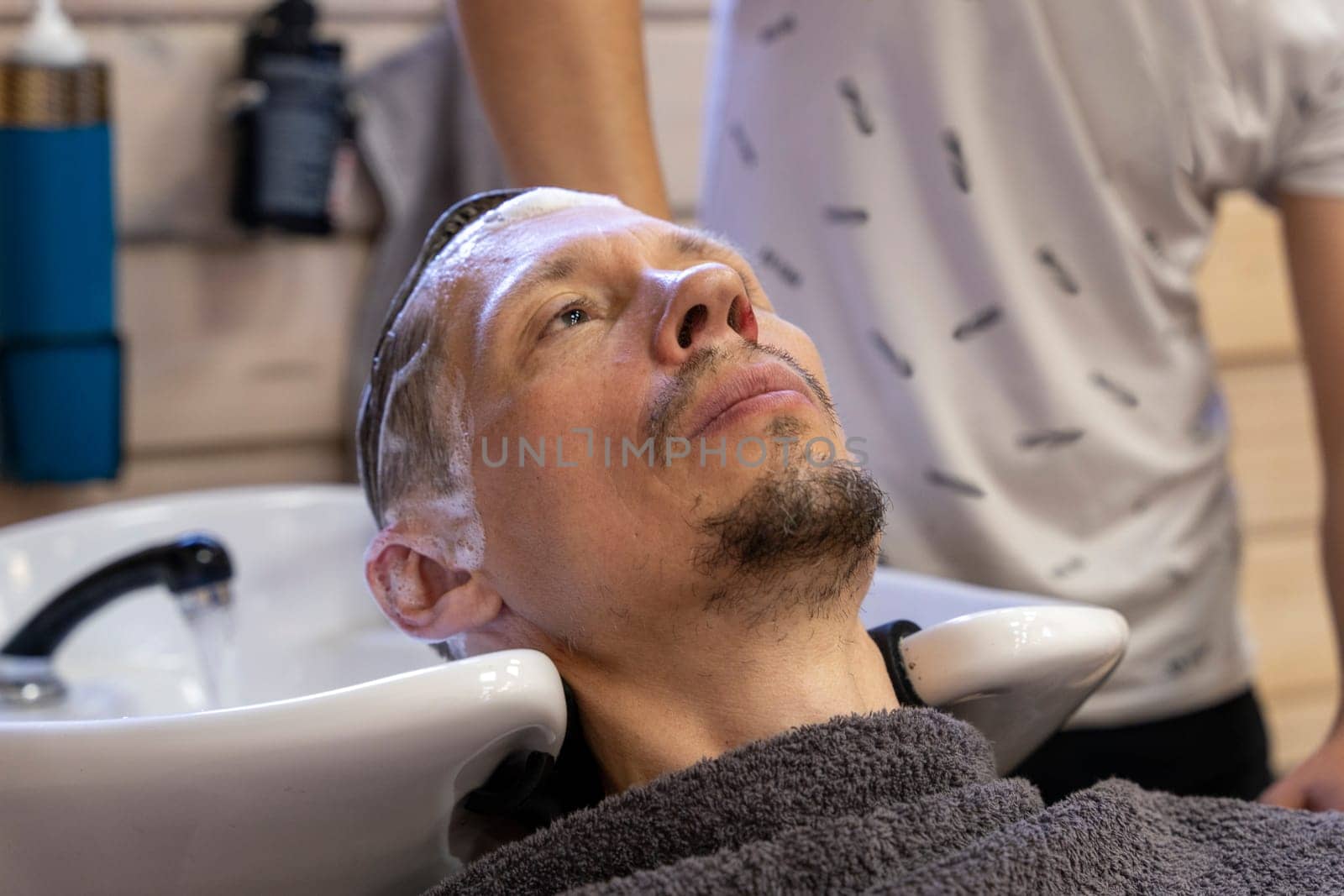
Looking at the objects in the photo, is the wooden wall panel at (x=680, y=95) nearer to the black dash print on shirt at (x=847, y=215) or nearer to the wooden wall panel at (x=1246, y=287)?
the black dash print on shirt at (x=847, y=215)

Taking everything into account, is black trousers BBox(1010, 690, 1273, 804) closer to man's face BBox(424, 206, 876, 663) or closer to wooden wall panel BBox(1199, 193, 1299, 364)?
man's face BBox(424, 206, 876, 663)

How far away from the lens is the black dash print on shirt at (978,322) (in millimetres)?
1161

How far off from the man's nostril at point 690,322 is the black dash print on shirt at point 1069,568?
509 millimetres

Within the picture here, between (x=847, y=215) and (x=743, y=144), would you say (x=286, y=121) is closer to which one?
(x=743, y=144)

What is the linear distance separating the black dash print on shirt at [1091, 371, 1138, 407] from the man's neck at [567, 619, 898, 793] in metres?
0.50

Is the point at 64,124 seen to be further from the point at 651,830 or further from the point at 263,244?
the point at 651,830

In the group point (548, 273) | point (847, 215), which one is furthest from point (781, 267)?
point (548, 273)

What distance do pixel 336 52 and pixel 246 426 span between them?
18.5 inches

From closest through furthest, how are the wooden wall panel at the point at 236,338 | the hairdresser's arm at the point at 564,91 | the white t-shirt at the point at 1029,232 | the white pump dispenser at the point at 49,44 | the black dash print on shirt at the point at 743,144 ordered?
1. the hairdresser's arm at the point at 564,91
2. the white t-shirt at the point at 1029,232
3. the black dash print on shirt at the point at 743,144
4. the white pump dispenser at the point at 49,44
5. the wooden wall panel at the point at 236,338

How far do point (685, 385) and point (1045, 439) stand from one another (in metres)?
0.51

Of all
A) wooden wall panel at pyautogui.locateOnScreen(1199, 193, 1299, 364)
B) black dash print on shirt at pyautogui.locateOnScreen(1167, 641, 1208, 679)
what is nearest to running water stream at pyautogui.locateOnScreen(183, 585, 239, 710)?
black dash print on shirt at pyautogui.locateOnScreen(1167, 641, 1208, 679)

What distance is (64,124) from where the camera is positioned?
138 centimetres

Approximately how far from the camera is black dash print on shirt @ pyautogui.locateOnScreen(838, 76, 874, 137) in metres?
1.16

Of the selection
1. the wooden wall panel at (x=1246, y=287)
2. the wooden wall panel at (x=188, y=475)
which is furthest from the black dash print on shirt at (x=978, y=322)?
the wooden wall panel at (x=1246, y=287)
